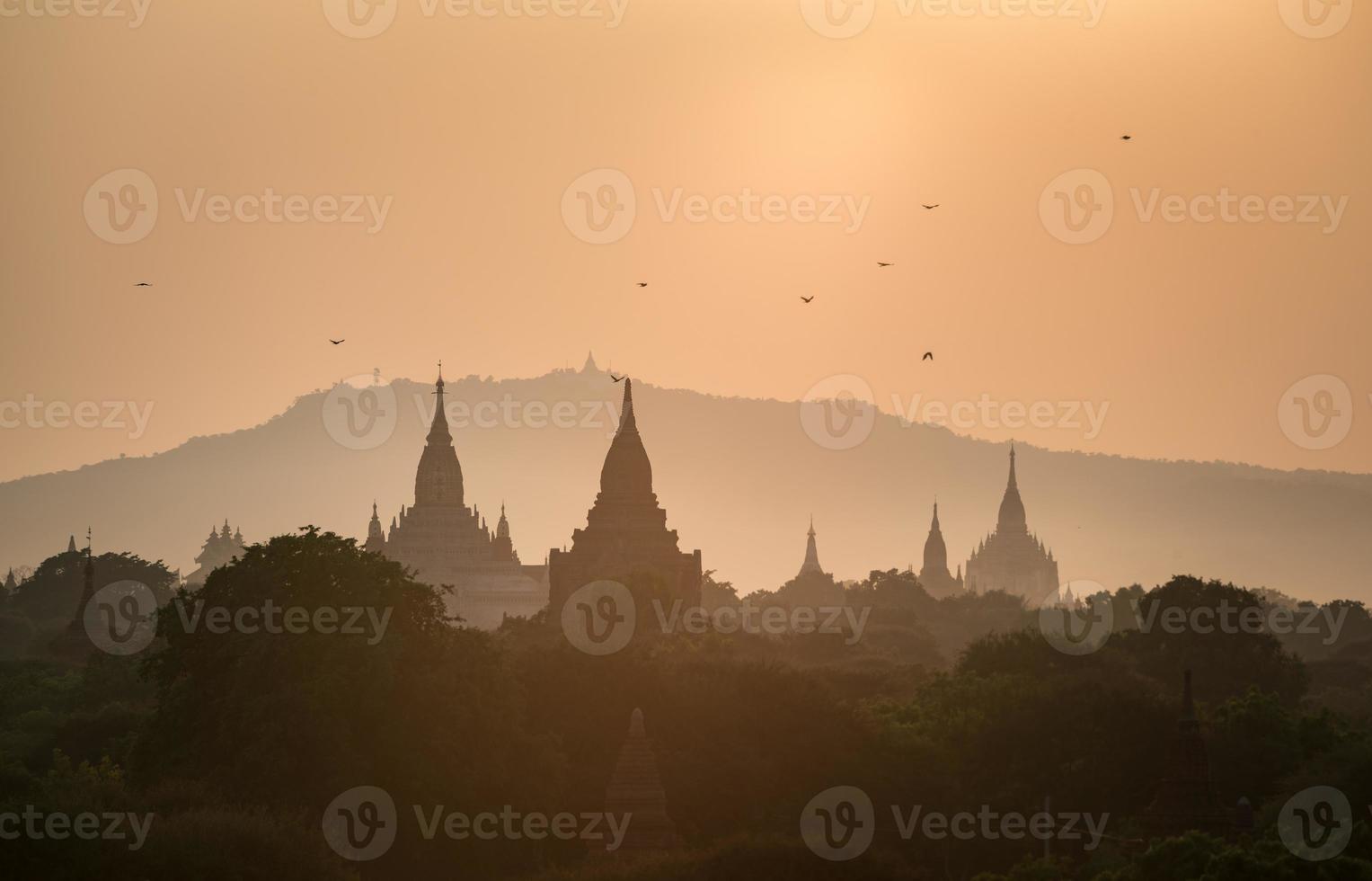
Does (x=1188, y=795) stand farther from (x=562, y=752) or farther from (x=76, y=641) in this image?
(x=76, y=641)

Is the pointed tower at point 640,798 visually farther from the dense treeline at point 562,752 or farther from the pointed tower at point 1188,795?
the pointed tower at point 1188,795

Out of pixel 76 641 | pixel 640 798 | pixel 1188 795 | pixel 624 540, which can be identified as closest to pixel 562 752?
pixel 640 798

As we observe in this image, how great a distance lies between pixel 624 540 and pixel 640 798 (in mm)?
96759

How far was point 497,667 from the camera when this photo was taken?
258ft

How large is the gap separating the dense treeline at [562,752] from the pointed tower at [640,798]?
1.43 meters

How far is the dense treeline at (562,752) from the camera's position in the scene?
62312 millimetres

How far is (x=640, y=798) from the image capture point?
6881cm

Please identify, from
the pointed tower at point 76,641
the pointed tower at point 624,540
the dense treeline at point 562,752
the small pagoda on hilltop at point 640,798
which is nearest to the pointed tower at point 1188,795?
the dense treeline at point 562,752

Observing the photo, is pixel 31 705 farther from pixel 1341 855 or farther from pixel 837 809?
pixel 1341 855

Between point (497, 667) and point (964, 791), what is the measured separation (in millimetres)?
13509

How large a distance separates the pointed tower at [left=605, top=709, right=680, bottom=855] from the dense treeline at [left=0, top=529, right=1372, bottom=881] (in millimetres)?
1428

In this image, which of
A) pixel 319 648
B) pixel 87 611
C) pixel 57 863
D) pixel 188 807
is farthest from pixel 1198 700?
pixel 87 611

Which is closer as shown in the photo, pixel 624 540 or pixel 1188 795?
pixel 1188 795

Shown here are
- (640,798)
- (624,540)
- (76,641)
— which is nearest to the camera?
(640,798)
